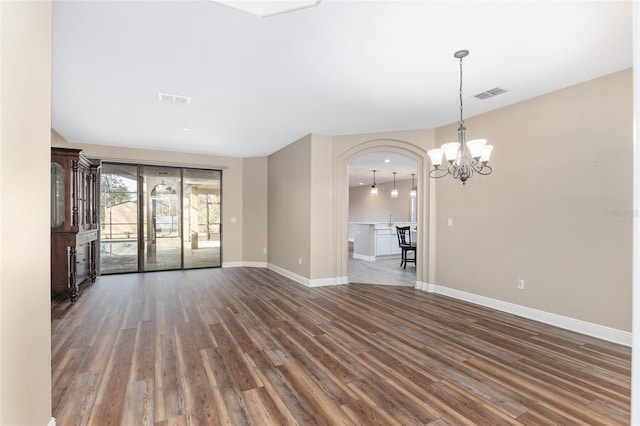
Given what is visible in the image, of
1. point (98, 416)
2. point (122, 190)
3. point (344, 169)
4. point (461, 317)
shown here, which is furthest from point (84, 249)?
point (461, 317)

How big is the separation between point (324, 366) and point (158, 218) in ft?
19.6

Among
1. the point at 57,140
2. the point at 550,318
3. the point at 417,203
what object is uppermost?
the point at 57,140

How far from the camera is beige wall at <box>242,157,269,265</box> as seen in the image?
7609mm

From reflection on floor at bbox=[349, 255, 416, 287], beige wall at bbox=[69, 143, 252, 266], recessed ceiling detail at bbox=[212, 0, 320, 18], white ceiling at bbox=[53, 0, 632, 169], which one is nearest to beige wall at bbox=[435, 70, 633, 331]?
white ceiling at bbox=[53, 0, 632, 169]

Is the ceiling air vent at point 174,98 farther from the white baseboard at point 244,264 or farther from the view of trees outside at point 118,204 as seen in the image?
the white baseboard at point 244,264

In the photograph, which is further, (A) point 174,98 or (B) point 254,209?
(B) point 254,209

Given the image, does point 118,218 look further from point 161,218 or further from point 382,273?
point 382,273

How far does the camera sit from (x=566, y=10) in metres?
2.21

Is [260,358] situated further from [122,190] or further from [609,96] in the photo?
[122,190]

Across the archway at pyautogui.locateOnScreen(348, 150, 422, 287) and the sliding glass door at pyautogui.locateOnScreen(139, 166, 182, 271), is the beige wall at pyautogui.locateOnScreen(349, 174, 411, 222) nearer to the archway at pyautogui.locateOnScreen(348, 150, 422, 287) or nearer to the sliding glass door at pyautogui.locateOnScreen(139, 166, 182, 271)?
the archway at pyautogui.locateOnScreen(348, 150, 422, 287)

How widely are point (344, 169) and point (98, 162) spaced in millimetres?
5254

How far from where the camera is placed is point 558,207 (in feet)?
11.7

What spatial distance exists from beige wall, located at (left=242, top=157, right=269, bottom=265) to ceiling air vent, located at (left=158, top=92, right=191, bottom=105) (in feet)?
12.0

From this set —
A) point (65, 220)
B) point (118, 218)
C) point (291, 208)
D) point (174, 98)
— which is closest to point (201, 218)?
point (118, 218)
